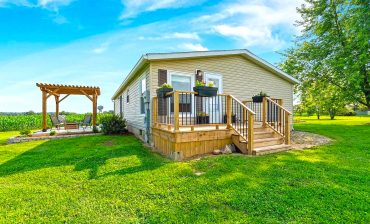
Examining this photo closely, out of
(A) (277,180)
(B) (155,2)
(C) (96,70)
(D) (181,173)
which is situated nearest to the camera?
(A) (277,180)

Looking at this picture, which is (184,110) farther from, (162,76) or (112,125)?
(112,125)

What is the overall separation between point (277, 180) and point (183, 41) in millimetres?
10251

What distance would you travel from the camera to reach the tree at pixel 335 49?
510 inches

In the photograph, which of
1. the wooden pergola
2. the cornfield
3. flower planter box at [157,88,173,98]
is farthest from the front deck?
the cornfield

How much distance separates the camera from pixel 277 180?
3600mm

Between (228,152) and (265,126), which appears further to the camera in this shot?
(265,126)

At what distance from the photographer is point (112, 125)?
10.3m

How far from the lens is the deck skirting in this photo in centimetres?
498

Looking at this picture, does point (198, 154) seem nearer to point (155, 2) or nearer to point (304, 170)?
point (304, 170)

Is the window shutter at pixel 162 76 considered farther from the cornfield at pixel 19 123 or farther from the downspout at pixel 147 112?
the cornfield at pixel 19 123

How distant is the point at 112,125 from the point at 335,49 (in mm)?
17194

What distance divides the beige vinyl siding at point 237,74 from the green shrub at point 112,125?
15.4ft

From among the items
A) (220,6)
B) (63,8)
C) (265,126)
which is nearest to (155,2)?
(220,6)

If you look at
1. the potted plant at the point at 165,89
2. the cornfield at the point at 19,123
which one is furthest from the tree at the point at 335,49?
the cornfield at the point at 19,123
